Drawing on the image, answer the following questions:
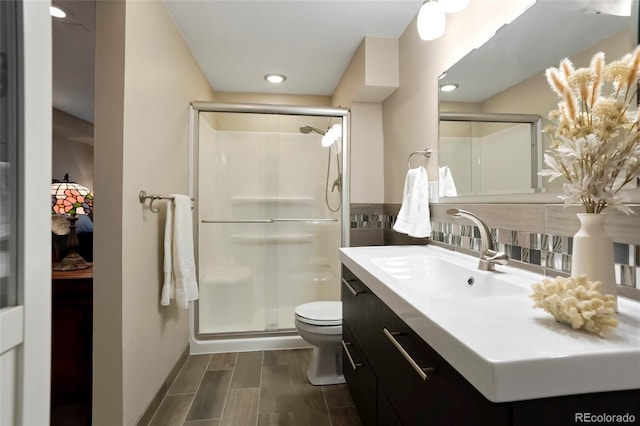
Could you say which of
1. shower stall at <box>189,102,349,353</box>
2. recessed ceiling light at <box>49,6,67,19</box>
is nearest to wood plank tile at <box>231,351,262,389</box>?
shower stall at <box>189,102,349,353</box>

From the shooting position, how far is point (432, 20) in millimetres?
1392

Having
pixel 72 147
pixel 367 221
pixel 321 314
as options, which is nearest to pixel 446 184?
pixel 367 221

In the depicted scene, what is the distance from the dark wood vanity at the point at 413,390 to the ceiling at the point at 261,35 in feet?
5.10

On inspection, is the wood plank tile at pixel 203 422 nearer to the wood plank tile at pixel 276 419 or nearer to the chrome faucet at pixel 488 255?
the wood plank tile at pixel 276 419

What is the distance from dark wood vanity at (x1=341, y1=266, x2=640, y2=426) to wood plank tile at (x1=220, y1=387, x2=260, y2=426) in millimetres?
583

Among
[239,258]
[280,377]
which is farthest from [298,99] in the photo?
[280,377]

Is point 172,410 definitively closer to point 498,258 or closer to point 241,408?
point 241,408

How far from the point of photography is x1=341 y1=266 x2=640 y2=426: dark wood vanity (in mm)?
454

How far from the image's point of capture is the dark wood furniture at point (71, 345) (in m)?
1.36

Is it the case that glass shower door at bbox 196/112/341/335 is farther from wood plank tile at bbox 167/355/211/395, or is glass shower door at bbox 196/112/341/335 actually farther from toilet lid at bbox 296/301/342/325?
toilet lid at bbox 296/301/342/325

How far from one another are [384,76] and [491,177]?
117cm

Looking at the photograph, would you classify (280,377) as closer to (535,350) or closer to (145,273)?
(145,273)

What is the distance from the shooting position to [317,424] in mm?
1529

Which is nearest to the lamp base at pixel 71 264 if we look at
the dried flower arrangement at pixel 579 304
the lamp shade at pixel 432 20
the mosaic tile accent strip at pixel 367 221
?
the mosaic tile accent strip at pixel 367 221
